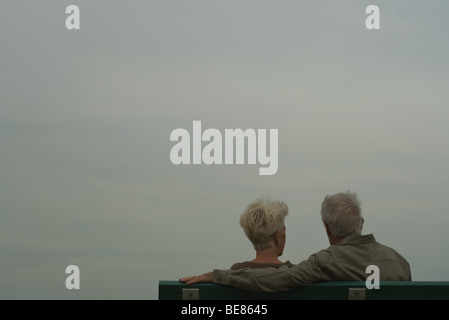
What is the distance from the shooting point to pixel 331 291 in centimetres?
428

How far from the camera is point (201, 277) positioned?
4.28m

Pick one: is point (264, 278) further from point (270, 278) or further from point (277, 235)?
point (277, 235)

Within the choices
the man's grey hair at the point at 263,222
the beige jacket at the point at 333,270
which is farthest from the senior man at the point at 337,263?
the man's grey hair at the point at 263,222

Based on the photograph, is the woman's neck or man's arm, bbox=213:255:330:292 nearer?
man's arm, bbox=213:255:330:292

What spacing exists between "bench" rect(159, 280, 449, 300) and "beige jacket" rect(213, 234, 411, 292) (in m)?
0.05

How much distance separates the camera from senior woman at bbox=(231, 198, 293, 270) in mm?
4762

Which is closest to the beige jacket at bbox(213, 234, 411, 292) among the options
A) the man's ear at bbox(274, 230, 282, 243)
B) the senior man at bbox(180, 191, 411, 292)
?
the senior man at bbox(180, 191, 411, 292)

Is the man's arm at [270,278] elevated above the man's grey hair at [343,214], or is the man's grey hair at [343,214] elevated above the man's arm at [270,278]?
the man's grey hair at [343,214]

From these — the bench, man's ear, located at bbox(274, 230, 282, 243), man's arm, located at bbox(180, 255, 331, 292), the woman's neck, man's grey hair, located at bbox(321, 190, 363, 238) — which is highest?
man's grey hair, located at bbox(321, 190, 363, 238)

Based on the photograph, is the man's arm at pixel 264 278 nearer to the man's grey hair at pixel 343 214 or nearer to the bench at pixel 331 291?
the bench at pixel 331 291

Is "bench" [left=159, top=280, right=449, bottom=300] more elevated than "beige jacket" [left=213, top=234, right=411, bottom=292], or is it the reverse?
"beige jacket" [left=213, top=234, right=411, bottom=292]

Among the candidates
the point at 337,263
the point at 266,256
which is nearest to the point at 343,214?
the point at 337,263

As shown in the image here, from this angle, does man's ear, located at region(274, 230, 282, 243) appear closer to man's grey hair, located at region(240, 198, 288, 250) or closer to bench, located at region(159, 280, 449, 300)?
man's grey hair, located at region(240, 198, 288, 250)

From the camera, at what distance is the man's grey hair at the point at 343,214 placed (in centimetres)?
474
